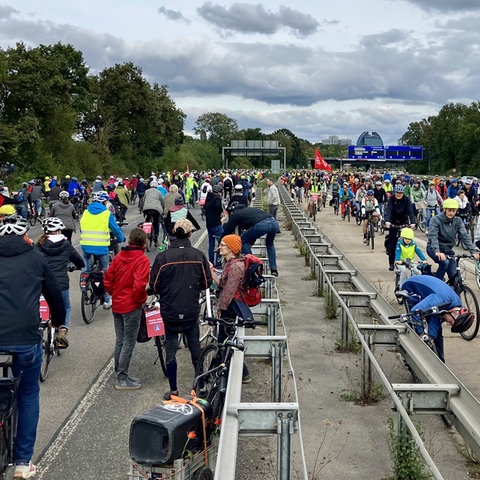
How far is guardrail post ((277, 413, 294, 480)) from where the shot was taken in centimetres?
447

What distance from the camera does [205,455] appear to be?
16.1ft

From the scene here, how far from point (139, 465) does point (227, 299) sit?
255cm

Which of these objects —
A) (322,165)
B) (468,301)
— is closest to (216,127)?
(322,165)

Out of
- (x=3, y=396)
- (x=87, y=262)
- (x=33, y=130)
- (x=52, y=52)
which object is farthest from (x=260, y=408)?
(x=52, y=52)

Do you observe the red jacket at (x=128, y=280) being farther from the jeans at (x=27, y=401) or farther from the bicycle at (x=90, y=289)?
the bicycle at (x=90, y=289)

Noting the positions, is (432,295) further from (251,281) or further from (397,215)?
(397,215)

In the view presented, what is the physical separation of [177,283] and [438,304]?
8.72ft

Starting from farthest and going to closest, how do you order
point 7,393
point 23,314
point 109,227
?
point 109,227 → point 23,314 → point 7,393

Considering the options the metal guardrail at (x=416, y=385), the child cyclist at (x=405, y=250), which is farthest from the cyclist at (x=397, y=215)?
the metal guardrail at (x=416, y=385)

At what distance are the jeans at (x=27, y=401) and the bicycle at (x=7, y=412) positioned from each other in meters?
0.05

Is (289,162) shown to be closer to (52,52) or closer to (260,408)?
(52,52)

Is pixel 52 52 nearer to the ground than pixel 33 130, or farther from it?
farther from it

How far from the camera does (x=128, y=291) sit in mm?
7426

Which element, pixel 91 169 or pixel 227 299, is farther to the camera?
pixel 91 169
